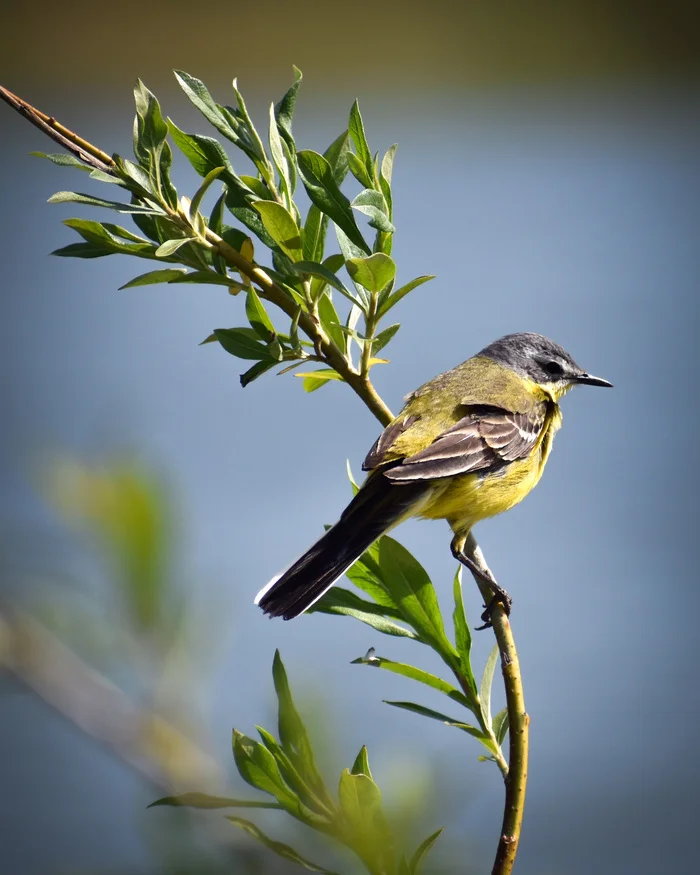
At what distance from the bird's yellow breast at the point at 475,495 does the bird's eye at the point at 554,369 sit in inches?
27.3

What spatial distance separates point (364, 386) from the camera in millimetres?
1167

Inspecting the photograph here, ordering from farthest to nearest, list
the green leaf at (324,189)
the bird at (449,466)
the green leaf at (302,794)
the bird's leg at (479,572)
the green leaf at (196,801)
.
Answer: the bird's leg at (479,572), the bird at (449,466), the green leaf at (324,189), the green leaf at (302,794), the green leaf at (196,801)

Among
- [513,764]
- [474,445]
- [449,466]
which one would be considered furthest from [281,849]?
[474,445]

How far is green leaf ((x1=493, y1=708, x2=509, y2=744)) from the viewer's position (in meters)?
1.10

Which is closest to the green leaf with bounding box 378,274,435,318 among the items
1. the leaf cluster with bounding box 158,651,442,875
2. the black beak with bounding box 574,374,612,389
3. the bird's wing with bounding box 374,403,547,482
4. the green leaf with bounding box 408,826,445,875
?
the leaf cluster with bounding box 158,651,442,875

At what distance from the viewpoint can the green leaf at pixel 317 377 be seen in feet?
3.87

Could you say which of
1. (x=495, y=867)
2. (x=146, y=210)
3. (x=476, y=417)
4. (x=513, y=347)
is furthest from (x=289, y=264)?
(x=513, y=347)

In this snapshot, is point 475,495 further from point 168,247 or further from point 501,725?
point 168,247

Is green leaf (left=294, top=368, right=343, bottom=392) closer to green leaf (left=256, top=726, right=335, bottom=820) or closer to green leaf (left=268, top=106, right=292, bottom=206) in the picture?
green leaf (left=268, top=106, right=292, bottom=206)

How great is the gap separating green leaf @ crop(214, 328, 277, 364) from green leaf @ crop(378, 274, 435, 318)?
16 cm

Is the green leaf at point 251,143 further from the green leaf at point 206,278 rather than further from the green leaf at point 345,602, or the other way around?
the green leaf at point 345,602

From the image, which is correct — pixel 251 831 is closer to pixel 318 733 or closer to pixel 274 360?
pixel 318 733

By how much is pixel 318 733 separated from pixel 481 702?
187 millimetres

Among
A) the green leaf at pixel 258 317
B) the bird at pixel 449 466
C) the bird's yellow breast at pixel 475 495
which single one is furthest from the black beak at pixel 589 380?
the green leaf at pixel 258 317
